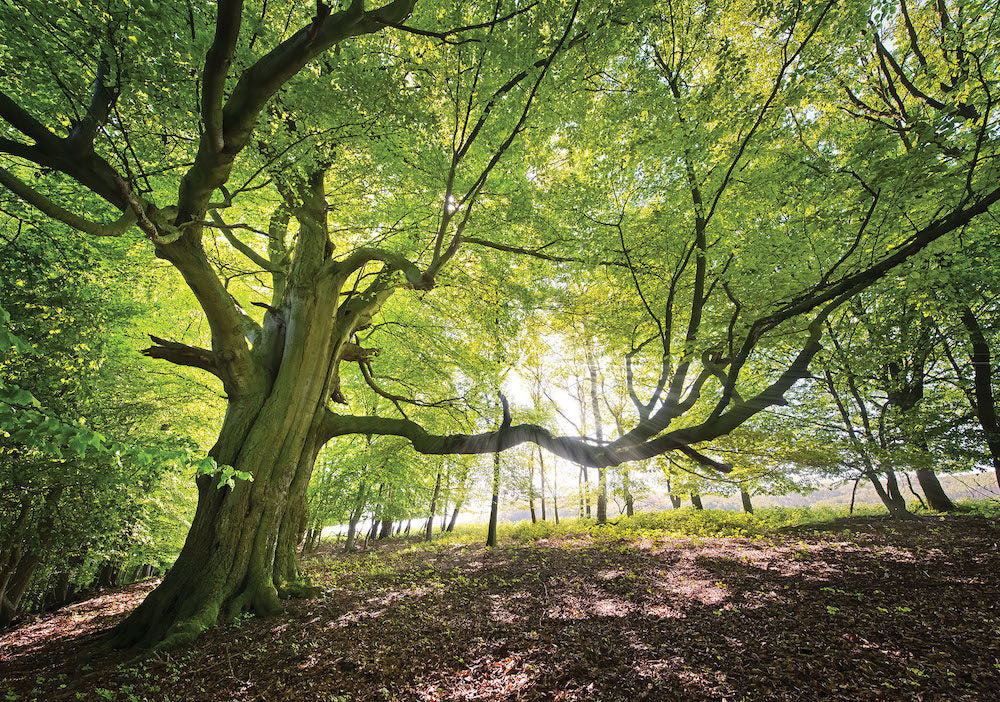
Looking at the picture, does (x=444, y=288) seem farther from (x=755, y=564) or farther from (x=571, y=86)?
(x=755, y=564)

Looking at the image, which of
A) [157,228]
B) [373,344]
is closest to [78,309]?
[157,228]

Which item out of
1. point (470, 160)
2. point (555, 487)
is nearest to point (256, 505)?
point (470, 160)

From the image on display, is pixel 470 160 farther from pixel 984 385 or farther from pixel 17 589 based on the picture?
pixel 17 589

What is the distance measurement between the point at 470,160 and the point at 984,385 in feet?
37.5

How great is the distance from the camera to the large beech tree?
349 cm

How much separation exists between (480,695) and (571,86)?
6.61 metres

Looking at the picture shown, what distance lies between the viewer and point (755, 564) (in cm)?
758

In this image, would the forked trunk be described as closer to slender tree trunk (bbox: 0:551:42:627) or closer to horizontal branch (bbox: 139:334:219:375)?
horizontal branch (bbox: 139:334:219:375)

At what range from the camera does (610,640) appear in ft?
15.5

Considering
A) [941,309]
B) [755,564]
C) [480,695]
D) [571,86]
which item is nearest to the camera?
[480,695]

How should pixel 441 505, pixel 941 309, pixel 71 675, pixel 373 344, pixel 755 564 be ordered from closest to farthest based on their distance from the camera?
pixel 71 675, pixel 941 309, pixel 755 564, pixel 373 344, pixel 441 505

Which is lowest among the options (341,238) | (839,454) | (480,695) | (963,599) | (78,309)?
(480,695)

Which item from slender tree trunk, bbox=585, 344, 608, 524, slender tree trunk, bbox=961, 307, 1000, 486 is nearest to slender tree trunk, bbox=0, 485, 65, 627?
slender tree trunk, bbox=585, 344, 608, 524

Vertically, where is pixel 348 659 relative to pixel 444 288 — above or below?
below
